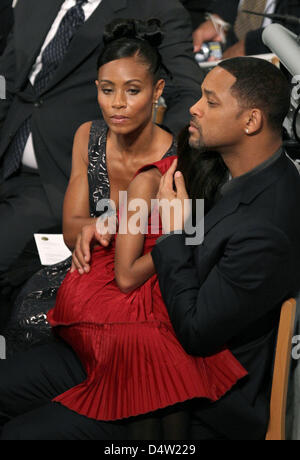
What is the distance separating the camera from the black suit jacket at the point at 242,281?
4.26 feet

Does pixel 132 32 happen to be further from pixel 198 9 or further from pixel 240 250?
pixel 198 9

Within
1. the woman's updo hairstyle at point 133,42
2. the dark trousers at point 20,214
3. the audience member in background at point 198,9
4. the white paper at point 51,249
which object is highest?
the audience member in background at point 198,9

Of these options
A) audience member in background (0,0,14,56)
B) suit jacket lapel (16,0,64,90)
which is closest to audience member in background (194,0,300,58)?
suit jacket lapel (16,0,64,90)

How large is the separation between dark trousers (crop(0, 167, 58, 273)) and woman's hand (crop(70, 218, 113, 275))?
71 centimetres

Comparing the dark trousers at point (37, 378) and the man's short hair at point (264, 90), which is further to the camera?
the dark trousers at point (37, 378)

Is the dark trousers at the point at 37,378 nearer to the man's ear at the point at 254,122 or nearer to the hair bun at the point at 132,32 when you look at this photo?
the man's ear at the point at 254,122

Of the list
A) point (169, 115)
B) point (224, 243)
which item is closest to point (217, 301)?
point (224, 243)

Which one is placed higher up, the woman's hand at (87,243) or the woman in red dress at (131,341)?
the woman's hand at (87,243)

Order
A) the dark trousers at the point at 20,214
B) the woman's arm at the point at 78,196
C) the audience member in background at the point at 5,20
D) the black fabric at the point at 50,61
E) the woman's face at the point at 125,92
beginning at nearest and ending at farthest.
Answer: the woman's face at the point at 125,92
the woman's arm at the point at 78,196
the dark trousers at the point at 20,214
the black fabric at the point at 50,61
the audience member in background at the point at 5,20

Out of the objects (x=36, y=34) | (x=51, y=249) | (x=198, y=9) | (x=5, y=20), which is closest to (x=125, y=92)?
(x=51, y=249)

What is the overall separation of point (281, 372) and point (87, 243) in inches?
22.8

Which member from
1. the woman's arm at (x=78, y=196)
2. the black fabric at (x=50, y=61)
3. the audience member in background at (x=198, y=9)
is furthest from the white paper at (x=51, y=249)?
the audience member in background at (x=198, y=9)

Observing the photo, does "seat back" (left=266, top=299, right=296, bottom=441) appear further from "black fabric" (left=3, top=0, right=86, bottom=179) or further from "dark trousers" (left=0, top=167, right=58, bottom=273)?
"black fabric" (left=3, top=0, right=86, bottom=179)

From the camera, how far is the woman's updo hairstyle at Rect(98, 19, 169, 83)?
1.82 metres
